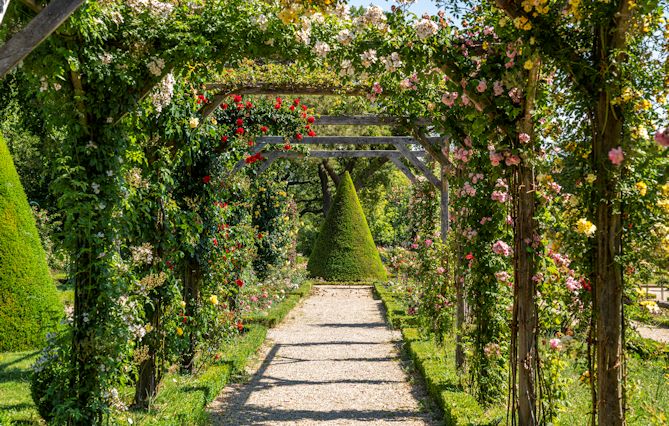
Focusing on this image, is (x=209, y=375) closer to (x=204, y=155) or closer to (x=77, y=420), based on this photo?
(x=204, y=155)

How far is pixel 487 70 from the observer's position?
A: 3.75 meters

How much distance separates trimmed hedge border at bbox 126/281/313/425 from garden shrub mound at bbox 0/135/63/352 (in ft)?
5.69

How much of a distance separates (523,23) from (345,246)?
50.7 feet

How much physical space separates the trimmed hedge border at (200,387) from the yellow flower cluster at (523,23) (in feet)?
10.8

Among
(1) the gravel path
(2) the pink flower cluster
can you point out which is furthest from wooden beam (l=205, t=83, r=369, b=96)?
(1) the gravel path

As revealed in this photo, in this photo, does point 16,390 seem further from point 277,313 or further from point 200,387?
point 277,313

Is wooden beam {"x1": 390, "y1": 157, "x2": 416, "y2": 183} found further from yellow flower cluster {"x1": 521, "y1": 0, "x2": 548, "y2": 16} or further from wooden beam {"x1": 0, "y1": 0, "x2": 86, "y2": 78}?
wooden beam {"x1": 0, "y1": 0, "x2": 86, "y2": 78}

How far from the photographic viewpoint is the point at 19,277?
675 centimetres

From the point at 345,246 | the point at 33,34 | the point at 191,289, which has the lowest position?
the point at 191,289

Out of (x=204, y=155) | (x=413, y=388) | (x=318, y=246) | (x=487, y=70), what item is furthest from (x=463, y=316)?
(x=318, y=246)

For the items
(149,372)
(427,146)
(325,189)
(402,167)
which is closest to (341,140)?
(402,167)

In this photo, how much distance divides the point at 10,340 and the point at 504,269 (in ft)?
16.1

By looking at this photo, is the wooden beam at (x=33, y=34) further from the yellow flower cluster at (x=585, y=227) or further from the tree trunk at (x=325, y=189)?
the tree trunk at (x=325, y=189)

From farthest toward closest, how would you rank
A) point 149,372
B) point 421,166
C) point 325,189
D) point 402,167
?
point 325,189, point 402,167, point 421,166, point 149,372
